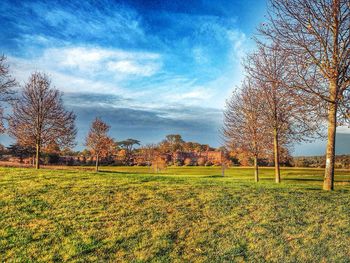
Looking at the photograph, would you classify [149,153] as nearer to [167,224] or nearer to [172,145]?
[172,145]

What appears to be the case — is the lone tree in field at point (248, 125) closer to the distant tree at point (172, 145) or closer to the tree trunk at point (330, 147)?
the tree trunk at point (330, 147)

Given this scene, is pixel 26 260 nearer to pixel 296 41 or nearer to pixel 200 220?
pixel 200 220

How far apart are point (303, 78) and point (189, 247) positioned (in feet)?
35.1

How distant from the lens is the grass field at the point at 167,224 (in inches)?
312

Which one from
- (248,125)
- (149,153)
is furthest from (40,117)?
(149,153)

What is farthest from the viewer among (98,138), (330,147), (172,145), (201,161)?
(172,145)

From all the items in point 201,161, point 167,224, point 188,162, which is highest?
point 201,161

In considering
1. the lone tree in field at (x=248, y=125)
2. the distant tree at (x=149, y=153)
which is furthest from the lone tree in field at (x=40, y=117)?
the distant tree at (x=149, y=153)

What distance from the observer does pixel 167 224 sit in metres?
9.63

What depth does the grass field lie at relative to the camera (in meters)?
7.93

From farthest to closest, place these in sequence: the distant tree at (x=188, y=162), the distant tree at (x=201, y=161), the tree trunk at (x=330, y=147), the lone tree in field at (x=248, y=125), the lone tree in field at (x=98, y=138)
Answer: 1. the distant tree at (x=188, y=162)
2. the distant tree at (x=201, y=161)
3. the lone tree in field at (x=98, y=138)
4. the lone tree in field at (x=248, y=125)
5. the tree trunk at (x=330, y=147)

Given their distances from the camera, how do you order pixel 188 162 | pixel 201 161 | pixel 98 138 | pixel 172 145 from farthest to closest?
1. pixel 172 145
2. pixel 188 162
3. pixel 201 161
4. pixel 98 138

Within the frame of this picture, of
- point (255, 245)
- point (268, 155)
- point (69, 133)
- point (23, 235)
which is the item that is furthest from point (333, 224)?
point (69, 133)

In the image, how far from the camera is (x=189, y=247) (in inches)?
322
